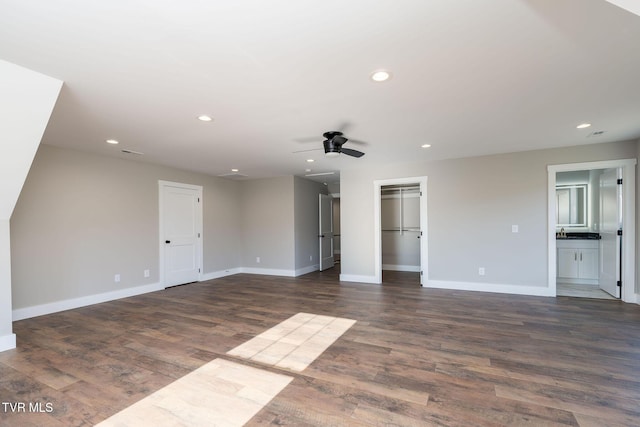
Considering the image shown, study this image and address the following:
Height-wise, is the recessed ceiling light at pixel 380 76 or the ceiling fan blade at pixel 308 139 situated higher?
the recessed ceiling light at pixel 380 76

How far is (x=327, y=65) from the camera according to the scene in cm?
216

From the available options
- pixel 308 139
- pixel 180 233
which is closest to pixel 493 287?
pixel 308 139

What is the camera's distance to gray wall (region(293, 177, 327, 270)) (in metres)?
7.10

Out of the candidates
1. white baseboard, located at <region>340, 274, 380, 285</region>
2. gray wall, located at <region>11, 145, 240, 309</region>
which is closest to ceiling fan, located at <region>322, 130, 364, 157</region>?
white baseboard, located at <region>340, 274, 380, 285</region>

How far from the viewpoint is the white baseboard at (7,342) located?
114 inches

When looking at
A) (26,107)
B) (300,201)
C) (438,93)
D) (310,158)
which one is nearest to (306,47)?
(438,93)

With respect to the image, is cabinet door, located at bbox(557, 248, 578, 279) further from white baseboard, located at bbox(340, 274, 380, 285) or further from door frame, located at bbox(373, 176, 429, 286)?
white baseboard, located at bbox(340, 274, 380, 285)

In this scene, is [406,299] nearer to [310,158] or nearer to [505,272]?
[505,272]

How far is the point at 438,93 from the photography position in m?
2.64

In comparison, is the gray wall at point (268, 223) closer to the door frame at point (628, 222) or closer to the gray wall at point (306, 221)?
the gray wall at point (306, 221)

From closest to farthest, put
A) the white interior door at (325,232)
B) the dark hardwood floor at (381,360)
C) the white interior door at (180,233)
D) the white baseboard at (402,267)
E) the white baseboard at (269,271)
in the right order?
the dark hardwood floor at (381,360) < the white interior door at (180,233) < the white baseboard at (269,271) < the white baseboard at (402,267) < the white interior door at (325,232)

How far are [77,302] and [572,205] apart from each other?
924 centimetres

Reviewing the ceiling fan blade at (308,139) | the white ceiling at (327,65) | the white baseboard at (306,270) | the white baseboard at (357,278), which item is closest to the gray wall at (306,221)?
the white baseboard at (306,270)

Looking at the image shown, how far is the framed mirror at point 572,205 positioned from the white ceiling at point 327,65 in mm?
2769
